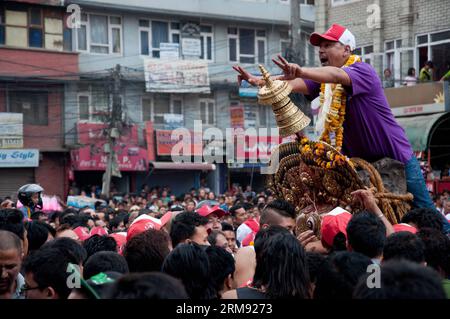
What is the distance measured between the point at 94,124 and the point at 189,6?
6.45 m

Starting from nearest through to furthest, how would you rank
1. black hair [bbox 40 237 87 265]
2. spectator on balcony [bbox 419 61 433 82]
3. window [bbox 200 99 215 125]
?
black hair [bbox 40 237 87 265] → spectator on balcony [bbox 419 61 433 82] → window [bbox 200 99 215 125]

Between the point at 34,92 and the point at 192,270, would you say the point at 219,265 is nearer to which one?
the point at 192,270

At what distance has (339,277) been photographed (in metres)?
3.60

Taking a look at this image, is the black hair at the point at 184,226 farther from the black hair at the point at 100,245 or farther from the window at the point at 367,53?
the window at the point at 367,53

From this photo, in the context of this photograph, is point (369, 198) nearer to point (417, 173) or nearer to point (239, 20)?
point (417, 173)

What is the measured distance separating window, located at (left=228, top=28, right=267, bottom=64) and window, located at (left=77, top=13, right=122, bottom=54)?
506 centimetres

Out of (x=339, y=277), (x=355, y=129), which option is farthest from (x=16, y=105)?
(x=339, y=277)

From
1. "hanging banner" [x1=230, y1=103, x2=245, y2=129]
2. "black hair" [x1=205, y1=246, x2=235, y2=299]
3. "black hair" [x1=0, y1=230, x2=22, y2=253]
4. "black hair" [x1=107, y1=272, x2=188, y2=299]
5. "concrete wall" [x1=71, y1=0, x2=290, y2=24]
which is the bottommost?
"black hair" [x1=205, y1=246, x2=235, y2=299]

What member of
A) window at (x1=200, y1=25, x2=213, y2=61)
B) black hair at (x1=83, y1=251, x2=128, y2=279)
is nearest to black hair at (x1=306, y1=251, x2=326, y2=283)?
black hair at (x1=83, y1=251, x2=128, y2=279)

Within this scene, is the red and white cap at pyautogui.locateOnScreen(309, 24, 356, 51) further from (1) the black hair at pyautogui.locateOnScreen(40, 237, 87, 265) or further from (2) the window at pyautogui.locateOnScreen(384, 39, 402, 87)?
(2) the window at pyautogui.locateOnScreen(384, 39, 402, 87)

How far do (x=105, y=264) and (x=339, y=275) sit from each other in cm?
Result: 153

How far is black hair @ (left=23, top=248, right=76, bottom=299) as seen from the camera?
3.96 m

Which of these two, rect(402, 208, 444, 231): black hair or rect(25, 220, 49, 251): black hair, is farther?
rect(25, 220, 49, 251): black hair

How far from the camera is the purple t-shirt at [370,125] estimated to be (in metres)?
5.54
